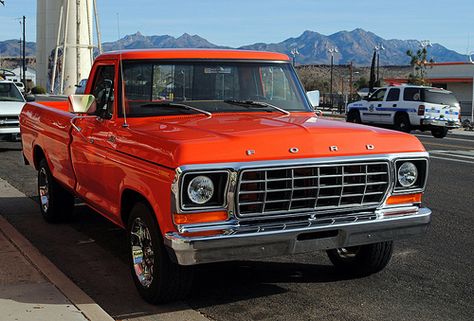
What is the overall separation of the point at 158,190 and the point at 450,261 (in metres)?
3.39

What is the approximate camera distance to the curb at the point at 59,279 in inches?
189

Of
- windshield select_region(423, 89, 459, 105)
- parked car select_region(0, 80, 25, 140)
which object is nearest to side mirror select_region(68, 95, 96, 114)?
parked car select_region(0, 80, 25, 140)

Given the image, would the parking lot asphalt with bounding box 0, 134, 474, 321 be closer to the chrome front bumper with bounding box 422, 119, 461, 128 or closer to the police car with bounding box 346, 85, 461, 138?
the chrome front bumper with bounding box 422, 119, 461, 128

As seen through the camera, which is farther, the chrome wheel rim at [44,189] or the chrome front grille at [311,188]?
the chrome wheel rim at [44,189]

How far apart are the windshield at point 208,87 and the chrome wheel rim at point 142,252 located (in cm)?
113

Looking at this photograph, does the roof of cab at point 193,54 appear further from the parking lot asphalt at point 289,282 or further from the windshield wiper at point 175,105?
the parking lot asphalt at point 289,282

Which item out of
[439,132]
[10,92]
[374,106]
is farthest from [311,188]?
[374,106]

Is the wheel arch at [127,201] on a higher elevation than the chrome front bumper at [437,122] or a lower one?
higher

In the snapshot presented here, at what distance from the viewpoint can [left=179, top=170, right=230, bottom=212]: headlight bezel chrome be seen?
4578 mm

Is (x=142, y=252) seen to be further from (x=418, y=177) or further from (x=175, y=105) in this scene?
(x=418, y=177)

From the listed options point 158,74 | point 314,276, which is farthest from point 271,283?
point 158,74

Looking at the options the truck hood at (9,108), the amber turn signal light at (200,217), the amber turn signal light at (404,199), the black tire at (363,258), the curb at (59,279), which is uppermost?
the amber turn signal light at (404,199)

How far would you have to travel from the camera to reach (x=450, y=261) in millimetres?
6676

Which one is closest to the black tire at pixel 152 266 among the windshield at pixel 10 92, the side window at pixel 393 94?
the windshield at pixel 10 92
